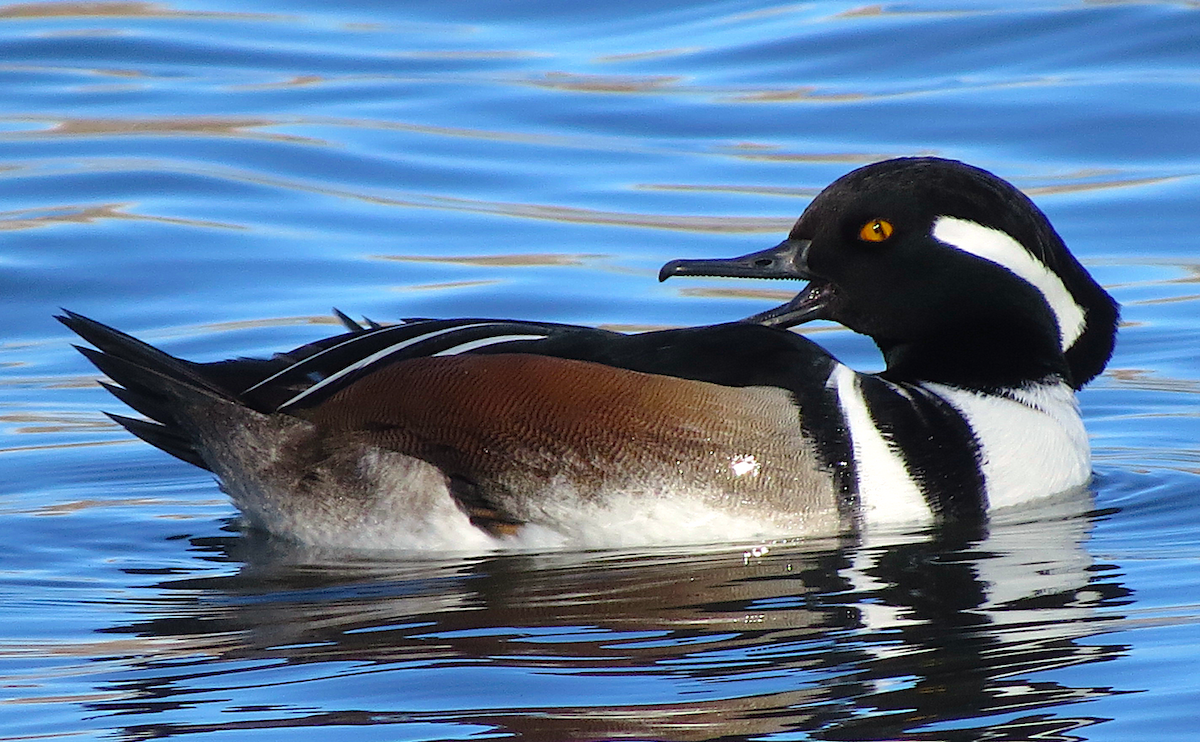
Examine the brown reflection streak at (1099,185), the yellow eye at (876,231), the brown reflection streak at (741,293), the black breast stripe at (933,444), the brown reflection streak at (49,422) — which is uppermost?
the brown reflection streak at (1099,185)

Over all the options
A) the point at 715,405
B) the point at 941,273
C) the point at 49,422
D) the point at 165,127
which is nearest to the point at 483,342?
the point at 715,405

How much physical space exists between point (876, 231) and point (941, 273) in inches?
9.4

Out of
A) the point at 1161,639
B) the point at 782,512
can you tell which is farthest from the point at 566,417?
the point at 1161,639

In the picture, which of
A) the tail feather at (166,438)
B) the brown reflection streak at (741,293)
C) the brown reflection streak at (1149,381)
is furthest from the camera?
the brown reflection streak at (741,293)

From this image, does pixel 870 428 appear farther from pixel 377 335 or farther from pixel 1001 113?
pixel 1001 113

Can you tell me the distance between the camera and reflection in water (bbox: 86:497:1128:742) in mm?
4340

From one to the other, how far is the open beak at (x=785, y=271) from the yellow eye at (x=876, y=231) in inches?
7.3

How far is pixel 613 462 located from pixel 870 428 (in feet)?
2.48

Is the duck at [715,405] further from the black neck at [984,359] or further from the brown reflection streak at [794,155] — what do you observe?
the brown reflection streak at [794,155]

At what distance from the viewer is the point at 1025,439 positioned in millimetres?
6340

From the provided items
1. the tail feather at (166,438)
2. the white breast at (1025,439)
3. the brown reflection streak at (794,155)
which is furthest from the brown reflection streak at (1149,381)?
the tail feather at (166,438)

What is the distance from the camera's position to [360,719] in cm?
435

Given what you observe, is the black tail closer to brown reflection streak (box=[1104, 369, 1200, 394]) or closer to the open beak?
the open beak

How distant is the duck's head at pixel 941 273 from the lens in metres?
6.35
